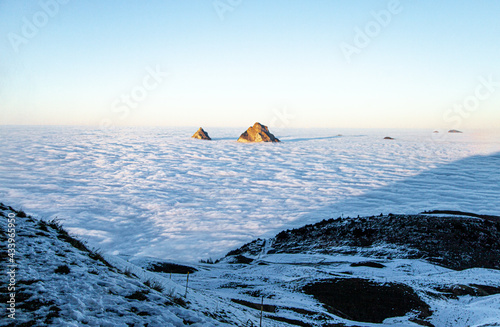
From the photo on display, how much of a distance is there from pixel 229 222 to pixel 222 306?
14.6m

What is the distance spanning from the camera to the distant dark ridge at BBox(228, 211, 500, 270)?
12.5m

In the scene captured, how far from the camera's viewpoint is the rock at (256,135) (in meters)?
90.4

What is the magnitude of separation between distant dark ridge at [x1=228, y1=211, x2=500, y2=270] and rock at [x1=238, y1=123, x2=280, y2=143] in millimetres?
73578

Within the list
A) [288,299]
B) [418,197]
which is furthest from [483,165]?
[288,299]

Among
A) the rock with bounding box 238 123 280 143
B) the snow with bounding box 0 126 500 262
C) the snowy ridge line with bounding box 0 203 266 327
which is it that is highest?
the rock with bounding box 238 123 280 143

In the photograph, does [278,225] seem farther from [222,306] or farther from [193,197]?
[222,306]

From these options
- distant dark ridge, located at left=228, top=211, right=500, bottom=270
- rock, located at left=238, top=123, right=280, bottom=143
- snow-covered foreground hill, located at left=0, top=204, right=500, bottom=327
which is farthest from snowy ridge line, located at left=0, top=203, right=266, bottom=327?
rock, located at left=238, top=123, right=280, bottom=143

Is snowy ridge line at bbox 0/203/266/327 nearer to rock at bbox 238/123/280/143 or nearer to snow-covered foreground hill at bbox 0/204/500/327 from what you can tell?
snow-covered foreground hill at bbox 0/204/500/327

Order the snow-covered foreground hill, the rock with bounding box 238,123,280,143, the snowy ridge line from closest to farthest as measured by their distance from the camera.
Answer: the snowy ridge line
the snow-covered foreground hill
the rock with bounding box 238,123,280,143

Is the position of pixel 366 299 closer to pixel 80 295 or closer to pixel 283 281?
pixel 283 281

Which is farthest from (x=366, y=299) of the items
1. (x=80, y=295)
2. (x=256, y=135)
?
(x=256, y=135)

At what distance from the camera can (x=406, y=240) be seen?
45.5 ft

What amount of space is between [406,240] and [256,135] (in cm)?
7856

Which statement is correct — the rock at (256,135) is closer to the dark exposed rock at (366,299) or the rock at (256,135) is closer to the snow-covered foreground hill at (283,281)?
the snow-covered foreground hill at (283,281)
